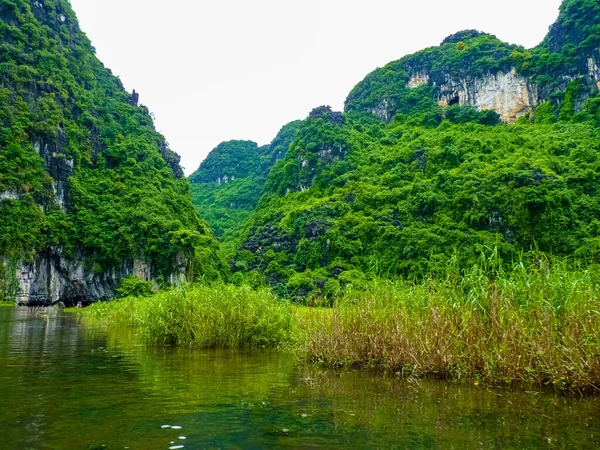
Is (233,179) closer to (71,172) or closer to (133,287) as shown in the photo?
(71,172)

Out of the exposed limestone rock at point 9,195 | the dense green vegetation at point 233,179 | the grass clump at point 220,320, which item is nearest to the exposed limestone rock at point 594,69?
the dense green vegetation at point 233,179

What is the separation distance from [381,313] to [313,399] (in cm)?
243

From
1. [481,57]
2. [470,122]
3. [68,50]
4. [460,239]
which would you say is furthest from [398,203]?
[68,50]

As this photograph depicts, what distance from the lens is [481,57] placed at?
289 ft

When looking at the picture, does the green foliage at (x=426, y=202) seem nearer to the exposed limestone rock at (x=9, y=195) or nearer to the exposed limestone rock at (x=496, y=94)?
A: the exposed limestone rock at (x=496, y=94)

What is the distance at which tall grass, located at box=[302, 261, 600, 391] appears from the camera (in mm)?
5801

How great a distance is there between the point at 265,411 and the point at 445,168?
65.0 m

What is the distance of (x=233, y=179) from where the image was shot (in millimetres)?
134375

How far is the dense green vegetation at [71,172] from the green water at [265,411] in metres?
40.9

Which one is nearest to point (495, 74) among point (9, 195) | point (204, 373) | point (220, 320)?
point (9, 195)

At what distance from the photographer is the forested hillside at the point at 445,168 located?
5191 centimetres

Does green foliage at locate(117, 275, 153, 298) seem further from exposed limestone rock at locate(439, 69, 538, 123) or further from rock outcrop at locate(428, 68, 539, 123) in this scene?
exposed limestone rock at locate(439, 69, 538, 123)

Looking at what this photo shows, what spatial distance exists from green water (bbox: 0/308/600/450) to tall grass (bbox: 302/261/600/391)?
386 millimetres

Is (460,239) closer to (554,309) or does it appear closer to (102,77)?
(554,309)
